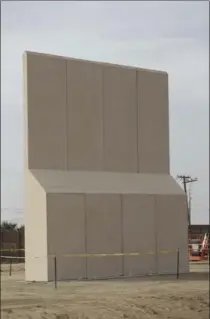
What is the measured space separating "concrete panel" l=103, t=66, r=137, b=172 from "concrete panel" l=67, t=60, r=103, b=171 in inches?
10.2

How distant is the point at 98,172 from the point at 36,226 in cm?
274

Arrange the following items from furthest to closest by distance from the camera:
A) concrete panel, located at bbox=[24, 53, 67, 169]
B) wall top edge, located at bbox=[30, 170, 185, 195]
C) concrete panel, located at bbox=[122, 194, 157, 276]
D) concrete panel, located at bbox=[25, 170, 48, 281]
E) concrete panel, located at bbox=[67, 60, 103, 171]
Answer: concrete panel, located at bbox=[122, 194, 157, 276], concrete panel, located at bbox=[67, 60, 103, 171], wall top edge, located at bbox=[30, 170, 185, 195], concrete panel, located at bbox=[24, 53, 67, 169], concrete panel, located at bbox=[25, 170, 48, 281]

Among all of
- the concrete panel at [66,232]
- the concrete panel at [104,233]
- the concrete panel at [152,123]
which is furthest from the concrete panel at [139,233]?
the concrete panel at [66,232]

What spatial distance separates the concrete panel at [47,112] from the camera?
1773cm

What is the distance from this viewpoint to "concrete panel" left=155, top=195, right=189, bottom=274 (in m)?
19.8

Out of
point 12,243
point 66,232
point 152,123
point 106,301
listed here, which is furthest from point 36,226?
point 12,243

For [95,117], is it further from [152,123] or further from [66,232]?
[66,232]

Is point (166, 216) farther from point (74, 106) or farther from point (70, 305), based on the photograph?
point (70, 305)

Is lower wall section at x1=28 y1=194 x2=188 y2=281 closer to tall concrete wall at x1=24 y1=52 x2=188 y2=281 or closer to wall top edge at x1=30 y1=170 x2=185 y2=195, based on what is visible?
tall concrete wall at x1=24 y1=52 x2=188 y2=281

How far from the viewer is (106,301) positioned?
12.2 m

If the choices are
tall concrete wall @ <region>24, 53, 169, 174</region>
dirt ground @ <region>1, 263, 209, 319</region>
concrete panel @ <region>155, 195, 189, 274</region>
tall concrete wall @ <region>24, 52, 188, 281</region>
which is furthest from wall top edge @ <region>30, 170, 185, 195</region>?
dirt ground @ <region>1, 263, 209, 319</region>

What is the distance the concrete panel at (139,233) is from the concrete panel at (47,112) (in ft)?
8.25

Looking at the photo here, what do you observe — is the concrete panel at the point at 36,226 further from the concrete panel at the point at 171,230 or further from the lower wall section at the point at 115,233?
the concrete panel at the point at 171,230

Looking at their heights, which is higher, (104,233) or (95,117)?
(95,117)
